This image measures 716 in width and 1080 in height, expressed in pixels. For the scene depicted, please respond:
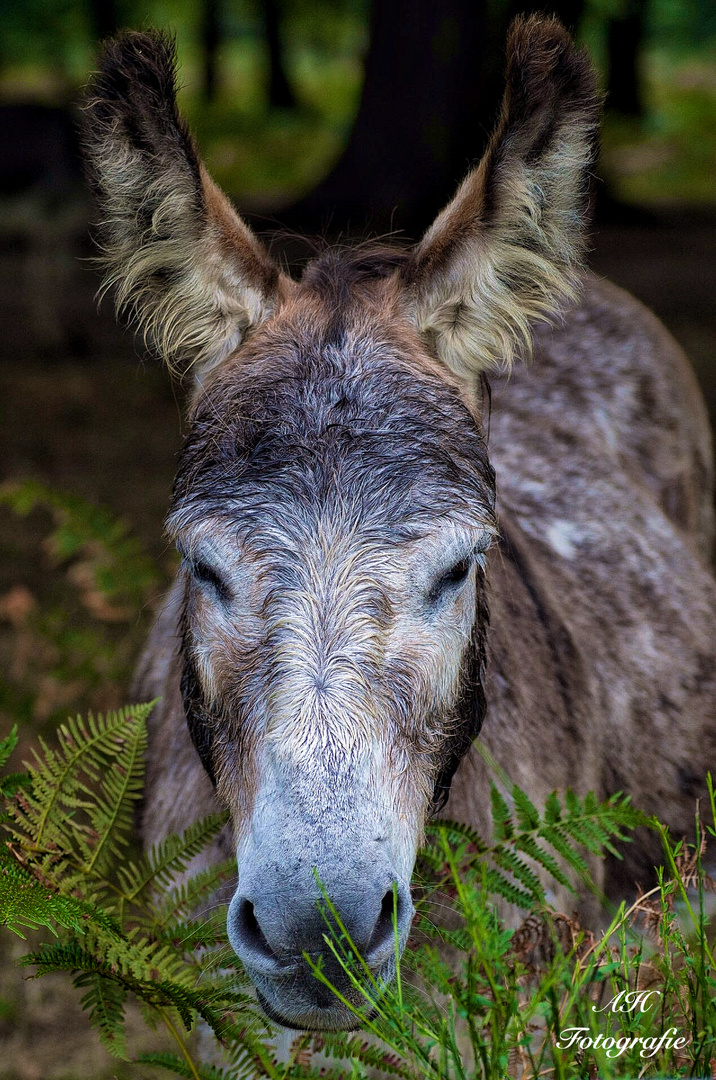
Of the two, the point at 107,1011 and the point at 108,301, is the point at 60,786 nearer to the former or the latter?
the point at 107,1011

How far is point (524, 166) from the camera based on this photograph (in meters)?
2.62

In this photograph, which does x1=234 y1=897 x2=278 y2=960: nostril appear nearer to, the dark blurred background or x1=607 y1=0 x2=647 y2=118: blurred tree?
the dark blurred background

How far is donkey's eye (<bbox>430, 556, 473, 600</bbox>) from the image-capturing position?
2371mm

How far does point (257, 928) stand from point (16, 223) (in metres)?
10.2

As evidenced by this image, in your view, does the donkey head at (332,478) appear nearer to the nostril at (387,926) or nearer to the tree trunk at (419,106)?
the nostril at (387,926)

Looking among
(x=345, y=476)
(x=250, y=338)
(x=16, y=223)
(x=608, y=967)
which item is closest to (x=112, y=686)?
(x=250, y=338)

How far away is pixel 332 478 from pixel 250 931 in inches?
38.4

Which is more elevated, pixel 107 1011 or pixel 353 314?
pixel 353 314

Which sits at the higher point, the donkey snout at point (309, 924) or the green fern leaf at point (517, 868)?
the donkey snout at point (309, 924)

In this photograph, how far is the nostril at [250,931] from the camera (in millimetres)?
2014

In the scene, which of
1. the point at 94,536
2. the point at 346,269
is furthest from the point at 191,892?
the point at 94,536

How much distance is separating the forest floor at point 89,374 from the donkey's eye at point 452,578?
14.6ft

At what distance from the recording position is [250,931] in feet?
6.68

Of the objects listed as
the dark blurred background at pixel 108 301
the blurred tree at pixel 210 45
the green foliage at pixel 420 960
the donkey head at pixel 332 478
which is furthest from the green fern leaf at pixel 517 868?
the blurred tree at pixel 210 45
